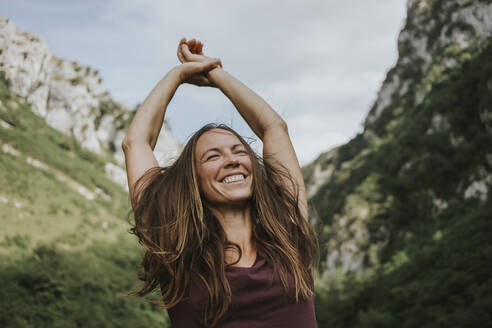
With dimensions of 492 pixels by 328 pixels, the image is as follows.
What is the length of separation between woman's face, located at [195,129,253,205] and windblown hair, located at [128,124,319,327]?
5 cm

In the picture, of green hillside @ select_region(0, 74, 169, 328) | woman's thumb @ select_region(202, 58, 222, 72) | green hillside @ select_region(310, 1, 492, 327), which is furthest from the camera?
green hillside @ select_region(310, 1, 492, 327)

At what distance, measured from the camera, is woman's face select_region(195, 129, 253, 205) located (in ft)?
5.72

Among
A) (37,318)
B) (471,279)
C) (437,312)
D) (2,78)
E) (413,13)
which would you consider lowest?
(437,312)

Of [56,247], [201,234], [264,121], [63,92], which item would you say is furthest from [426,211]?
[63,92]

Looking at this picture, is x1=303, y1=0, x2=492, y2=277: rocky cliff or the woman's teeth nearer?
the woman's teeth

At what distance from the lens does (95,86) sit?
177 ft

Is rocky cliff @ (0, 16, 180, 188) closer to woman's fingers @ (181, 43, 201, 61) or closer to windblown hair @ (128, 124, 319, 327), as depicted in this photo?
woman's fingers @ (181, 43, 201, 61)

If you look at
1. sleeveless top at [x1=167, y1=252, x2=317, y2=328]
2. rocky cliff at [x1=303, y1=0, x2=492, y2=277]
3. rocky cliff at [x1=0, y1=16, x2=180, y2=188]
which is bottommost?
sleeveless top at [x1=167, y1=252, x2=317, y2=328]

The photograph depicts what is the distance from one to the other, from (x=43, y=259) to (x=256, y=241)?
16.4 metres

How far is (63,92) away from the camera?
45.4 meters

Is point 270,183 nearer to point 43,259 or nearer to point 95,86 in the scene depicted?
point 43,259

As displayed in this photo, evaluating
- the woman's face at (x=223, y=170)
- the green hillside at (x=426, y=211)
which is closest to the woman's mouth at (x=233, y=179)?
the woman's face at (x=223, y=170)

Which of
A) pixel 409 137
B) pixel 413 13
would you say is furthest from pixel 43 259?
pixel 413 13

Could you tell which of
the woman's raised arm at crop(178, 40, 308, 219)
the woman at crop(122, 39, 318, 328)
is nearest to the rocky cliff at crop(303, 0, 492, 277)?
the woman's raised arm at crop(178, 40, 308, 219)
